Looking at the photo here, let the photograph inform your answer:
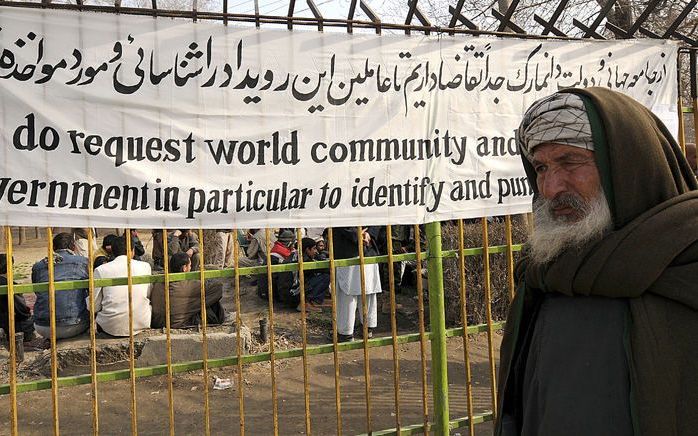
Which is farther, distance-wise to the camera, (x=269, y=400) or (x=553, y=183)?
(x=269, y=400)

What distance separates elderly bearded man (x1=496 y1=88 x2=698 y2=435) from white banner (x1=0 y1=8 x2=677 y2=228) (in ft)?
4.84

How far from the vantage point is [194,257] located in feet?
29.0

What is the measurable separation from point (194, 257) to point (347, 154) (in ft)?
19.4

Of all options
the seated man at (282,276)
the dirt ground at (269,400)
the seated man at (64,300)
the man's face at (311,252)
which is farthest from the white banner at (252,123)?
the man's face at (311,252)

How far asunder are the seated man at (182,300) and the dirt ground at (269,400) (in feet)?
2.28

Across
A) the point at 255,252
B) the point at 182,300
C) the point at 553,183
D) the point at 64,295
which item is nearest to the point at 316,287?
the point at 182,300

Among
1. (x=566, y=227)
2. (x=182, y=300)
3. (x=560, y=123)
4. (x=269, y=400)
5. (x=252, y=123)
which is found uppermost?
(x=252, y=123)

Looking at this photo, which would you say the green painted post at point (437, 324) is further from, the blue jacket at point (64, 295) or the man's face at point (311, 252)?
the man's face at point (311, 252)

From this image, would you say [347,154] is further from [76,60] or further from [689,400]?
[689,400]

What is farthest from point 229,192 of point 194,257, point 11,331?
point 194,257

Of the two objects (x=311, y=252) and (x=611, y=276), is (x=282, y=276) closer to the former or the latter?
(x=311, y=252)

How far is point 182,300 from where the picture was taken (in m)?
6.90

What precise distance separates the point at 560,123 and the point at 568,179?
148mm

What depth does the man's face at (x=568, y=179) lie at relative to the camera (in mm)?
1778
